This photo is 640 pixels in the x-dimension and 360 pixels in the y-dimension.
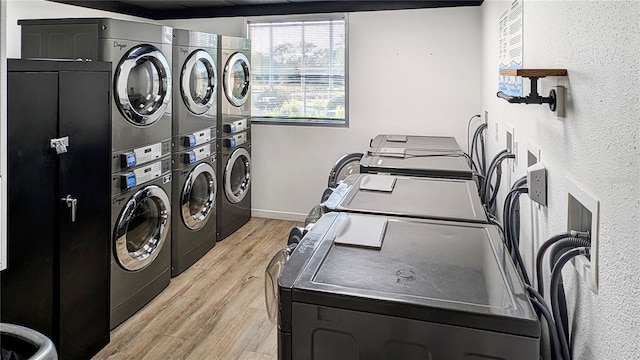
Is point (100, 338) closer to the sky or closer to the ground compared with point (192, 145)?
closer to the ground

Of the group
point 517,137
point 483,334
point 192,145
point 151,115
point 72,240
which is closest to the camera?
point 483,334

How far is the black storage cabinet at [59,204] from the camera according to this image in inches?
73.4

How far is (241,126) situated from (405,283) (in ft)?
11.4

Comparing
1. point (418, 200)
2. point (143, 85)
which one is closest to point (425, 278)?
point (418, 200)

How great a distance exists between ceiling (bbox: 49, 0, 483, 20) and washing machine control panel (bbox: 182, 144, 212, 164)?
63.6 inches

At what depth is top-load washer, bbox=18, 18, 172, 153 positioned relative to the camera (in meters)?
2.53

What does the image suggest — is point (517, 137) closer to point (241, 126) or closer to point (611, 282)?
point (611, 282)

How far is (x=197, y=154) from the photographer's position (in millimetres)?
3559

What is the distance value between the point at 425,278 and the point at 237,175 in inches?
139

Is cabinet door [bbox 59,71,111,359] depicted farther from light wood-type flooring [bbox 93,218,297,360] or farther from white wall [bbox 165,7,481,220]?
white wall [bbox 165,7,481,220]

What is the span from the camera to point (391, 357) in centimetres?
105

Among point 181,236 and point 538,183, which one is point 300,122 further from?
point 538,183

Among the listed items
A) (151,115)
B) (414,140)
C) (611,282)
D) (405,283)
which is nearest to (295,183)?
(414,140)

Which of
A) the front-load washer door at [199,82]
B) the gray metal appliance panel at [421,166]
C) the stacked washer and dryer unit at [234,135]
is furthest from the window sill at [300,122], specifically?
the gray metal appliance panel at [421,166]
